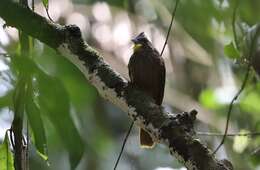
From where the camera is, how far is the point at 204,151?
1277mm

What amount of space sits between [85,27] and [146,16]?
0.38 m

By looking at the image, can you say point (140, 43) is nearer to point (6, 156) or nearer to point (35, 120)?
point (6, 156)

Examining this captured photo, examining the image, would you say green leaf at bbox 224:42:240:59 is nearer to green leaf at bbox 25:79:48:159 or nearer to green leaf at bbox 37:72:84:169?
green leaf at bbox 25:79:48:159

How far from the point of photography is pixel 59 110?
95cm

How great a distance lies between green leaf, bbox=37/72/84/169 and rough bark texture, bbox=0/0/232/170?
319 millimetres

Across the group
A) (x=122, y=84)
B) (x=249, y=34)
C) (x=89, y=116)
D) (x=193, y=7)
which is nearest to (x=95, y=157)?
(x=89, y=116)

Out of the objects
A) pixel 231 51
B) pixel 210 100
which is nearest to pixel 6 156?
pixel 231 51

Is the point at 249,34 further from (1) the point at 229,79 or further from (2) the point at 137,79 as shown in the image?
(1) the point at 229,79

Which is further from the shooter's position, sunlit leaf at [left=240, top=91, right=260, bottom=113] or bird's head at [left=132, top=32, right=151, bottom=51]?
sunlit leaf at [left=240, top=91, right=260, bottom=113]

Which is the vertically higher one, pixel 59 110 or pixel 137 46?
pixel 137 46

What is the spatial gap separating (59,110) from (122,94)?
49cm

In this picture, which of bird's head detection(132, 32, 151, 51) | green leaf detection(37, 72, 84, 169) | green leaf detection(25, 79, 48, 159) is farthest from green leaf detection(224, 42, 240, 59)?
green leaf detection(37, 72, 84, 169)

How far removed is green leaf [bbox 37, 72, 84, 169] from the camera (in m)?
0.92

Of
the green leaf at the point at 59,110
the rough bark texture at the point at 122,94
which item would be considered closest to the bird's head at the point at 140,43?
the rough bark texture at the point at 122,94
